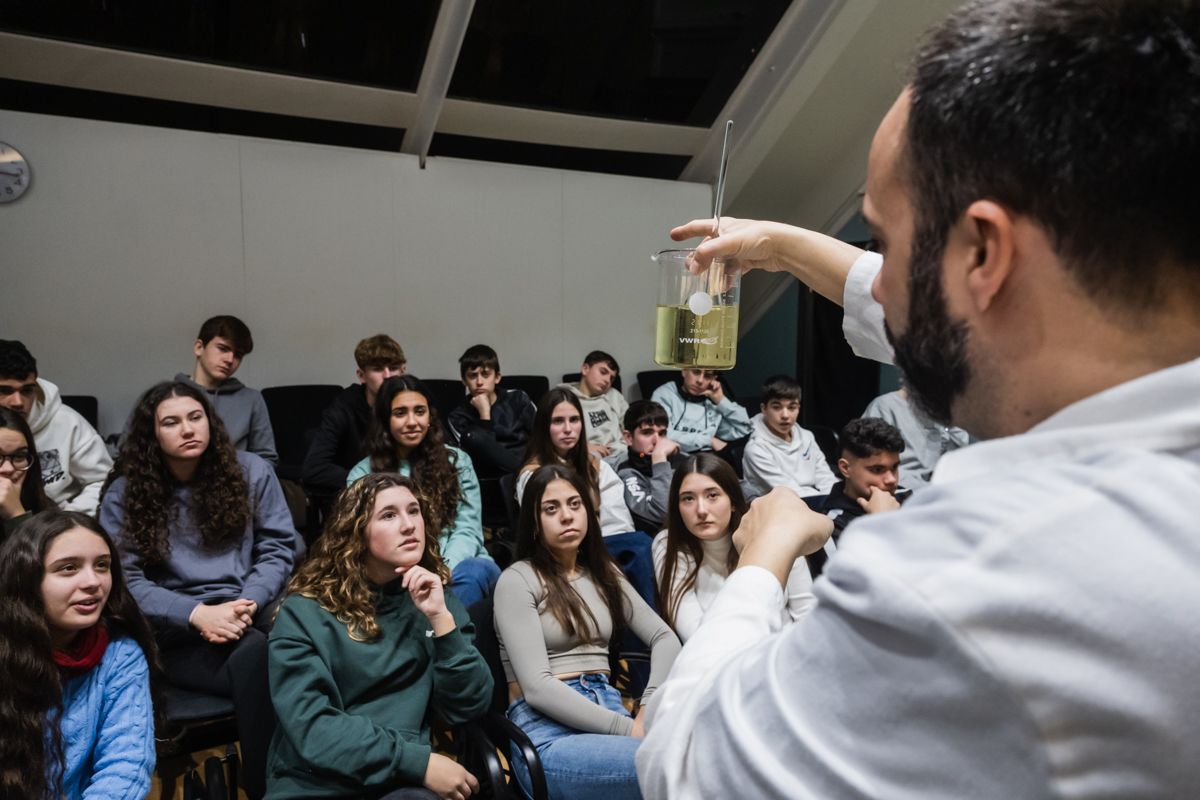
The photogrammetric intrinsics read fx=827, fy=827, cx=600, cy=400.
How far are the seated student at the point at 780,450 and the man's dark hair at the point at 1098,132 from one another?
390 centimetres

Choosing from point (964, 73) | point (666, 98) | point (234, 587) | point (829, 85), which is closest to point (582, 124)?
point (666, 98)

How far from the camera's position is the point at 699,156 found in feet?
20.7

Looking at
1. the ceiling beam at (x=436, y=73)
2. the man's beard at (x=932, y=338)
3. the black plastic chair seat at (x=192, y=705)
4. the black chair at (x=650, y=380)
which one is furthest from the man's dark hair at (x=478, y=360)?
the man's beard at (x=932, y=338)

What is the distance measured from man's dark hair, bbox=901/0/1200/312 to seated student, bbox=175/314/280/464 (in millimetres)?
4092

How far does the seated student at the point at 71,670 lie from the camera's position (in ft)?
5.77

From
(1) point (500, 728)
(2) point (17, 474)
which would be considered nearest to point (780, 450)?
(1) point (500, 728)

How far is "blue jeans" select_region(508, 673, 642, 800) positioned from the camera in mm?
2051

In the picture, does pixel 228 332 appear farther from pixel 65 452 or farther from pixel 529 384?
pixel 529 384

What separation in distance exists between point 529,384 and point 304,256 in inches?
68.5

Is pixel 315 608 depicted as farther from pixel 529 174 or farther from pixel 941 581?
pixel 529 174

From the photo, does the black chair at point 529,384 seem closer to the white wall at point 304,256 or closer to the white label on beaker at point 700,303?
the white wall at point 304,256

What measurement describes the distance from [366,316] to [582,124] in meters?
2.01

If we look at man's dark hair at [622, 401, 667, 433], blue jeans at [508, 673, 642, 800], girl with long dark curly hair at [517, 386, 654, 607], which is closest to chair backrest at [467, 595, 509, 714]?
blue jeans at [508, 673, 642, 800]

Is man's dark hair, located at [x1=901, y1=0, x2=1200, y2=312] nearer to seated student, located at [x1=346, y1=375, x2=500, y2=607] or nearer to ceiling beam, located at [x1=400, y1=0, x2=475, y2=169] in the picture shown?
seated student, located at [x1=346, y1=375, x2=500, y2=607]
